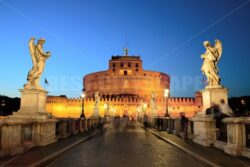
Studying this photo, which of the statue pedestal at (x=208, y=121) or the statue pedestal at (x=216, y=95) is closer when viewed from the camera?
the statue pedestal at (x=208, y=121)

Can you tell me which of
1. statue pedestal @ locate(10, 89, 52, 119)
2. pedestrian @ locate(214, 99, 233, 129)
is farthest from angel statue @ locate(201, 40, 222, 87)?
statue pedestal @ locate(10, 89, 52, 119)

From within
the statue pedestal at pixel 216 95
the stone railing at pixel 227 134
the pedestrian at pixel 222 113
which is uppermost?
the statue pedestal at pixel 216 95

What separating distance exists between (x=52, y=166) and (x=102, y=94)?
111762mm

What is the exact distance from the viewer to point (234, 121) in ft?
31.4

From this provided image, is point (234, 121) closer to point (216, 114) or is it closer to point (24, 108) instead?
point (216, 114)

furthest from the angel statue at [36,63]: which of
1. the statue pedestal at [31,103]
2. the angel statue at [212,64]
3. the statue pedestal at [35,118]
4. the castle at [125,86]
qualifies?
the castle at [125,86]

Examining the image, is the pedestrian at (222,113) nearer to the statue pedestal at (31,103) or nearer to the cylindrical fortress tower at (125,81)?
the statue pedestal at (31,103)

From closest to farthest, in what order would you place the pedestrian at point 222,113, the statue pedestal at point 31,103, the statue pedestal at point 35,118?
the statue pedestal at point 35,118 → the pedestrian at point 222,113 → the statue pedestal at point 31,103

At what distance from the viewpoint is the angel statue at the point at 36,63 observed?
13575 mm

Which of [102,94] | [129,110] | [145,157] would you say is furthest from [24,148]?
[102,94]

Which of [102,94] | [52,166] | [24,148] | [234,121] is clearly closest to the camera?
[52,166]

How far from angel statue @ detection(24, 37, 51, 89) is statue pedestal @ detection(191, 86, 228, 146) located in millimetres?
7568

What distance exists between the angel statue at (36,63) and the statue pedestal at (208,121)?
24.8 feet

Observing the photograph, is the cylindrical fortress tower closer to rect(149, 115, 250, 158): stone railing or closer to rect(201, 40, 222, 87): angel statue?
rect(201, 40, 222, 87): angel statue
